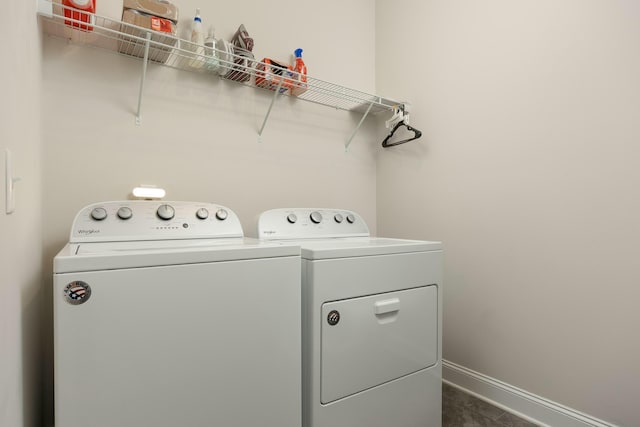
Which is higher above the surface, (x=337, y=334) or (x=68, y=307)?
(x=68, y=307)

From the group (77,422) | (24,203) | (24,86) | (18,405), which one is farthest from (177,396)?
(24,86)

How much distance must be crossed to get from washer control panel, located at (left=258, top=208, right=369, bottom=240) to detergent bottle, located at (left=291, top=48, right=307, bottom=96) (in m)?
0.69

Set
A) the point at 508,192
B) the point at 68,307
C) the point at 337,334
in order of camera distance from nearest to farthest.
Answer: the point at 68,307, the point at 337,334, the point at 508,192

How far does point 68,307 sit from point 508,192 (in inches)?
67.3

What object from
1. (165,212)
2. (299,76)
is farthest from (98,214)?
(299,76)

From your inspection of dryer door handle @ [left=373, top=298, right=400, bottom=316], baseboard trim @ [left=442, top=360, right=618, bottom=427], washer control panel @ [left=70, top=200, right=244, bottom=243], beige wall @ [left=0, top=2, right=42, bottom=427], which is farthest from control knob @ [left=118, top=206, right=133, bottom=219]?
baseboard trim @ [left=442, top=360, right=618, bottom=427]

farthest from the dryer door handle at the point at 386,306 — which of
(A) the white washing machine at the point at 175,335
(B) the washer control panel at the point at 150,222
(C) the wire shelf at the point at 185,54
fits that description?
(C) the wire shelf at the point at 185,54

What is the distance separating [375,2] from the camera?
234cm

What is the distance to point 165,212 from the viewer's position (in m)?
1.25

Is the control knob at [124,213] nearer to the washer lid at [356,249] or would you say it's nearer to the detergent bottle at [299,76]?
the washer lid at [356,249]

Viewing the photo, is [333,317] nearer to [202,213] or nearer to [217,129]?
[202,213]

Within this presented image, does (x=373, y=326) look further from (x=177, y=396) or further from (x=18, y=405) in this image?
(x=18, y=405)

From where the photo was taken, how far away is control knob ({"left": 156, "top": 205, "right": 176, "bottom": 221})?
4.06 ft

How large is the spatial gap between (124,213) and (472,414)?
1750 millimetres
